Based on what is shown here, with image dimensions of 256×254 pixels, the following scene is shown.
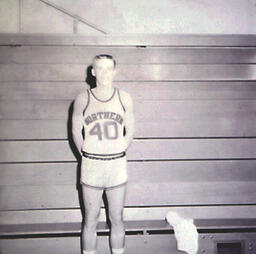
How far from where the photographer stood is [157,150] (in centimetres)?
202

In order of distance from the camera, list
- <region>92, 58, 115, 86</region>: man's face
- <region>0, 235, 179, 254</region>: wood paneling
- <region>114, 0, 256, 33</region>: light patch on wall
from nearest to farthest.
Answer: <region>92, 58, 115, 86</region>: man's face < <region>0, 235, 179, 254</region>: wood paneling < <region>114, 0, 256, 33</region>: light patch on wall

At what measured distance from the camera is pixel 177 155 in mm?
2029

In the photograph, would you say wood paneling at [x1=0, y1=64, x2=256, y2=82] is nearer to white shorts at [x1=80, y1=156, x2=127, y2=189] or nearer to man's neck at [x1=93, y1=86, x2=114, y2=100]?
man's neck at [x1=93, y1=86, x2=114, y2=100]

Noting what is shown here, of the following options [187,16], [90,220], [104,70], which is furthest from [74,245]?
[187,16]

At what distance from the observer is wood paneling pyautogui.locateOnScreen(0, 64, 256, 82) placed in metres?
1.97

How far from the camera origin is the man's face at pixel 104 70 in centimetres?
161

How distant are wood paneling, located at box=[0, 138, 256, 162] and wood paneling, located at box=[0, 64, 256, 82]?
0.51 metres

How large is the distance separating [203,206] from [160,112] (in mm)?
847

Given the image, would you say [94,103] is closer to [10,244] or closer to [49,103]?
[49,103]

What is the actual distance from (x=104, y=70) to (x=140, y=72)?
1.59 ft

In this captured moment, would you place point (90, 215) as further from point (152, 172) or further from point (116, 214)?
point (152, 172)

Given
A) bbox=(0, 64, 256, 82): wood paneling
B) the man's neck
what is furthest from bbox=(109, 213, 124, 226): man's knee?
bbox=(0, 64, 256, 82): wood paneling

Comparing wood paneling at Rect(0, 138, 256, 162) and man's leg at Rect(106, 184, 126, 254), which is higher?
wood paneling at Rect(0, 138, 256, 162)

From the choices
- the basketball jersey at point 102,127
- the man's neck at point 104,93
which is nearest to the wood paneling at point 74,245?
the basketball jersey at point 102,127
